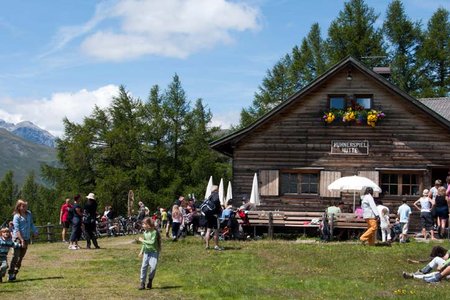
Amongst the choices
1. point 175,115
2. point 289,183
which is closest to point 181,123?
Answer: point 175,115

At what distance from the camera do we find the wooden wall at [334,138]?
26906mm

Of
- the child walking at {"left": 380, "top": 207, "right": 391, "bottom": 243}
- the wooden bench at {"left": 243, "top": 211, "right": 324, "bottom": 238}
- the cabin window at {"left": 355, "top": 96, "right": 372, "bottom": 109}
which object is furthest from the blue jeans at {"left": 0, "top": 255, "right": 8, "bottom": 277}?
the cabin window at {"left": 355, "top": 96, "right": 372, "bottom": 109}

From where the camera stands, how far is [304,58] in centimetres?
5672

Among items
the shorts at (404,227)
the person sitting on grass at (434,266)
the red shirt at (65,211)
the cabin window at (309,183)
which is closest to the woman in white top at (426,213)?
the shorts at (404,227)

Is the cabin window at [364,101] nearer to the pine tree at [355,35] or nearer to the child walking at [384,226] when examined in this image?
the child walking at [384,226]

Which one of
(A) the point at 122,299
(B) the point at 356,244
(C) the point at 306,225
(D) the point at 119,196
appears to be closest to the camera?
(A) the point at 122,299

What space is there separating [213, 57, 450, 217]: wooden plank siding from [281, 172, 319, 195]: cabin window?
0.29 metres

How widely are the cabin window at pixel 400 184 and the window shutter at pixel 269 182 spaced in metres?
4.43

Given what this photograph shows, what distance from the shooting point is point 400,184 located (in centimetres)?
2728

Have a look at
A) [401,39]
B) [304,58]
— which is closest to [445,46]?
[401,39]

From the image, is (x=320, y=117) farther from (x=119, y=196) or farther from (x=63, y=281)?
(x=119, y=196)

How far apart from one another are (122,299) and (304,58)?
46510mm

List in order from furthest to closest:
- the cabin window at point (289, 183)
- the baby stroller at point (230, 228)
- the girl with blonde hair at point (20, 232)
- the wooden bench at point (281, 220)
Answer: the cabin window at point (289, 183), the wooden bench at point (281, 220), the baby stroller at point (230, 228), the girl with blonde hair at point (20, 232)

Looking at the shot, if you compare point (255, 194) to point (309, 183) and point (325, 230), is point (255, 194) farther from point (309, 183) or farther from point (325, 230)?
point (325, 230)
